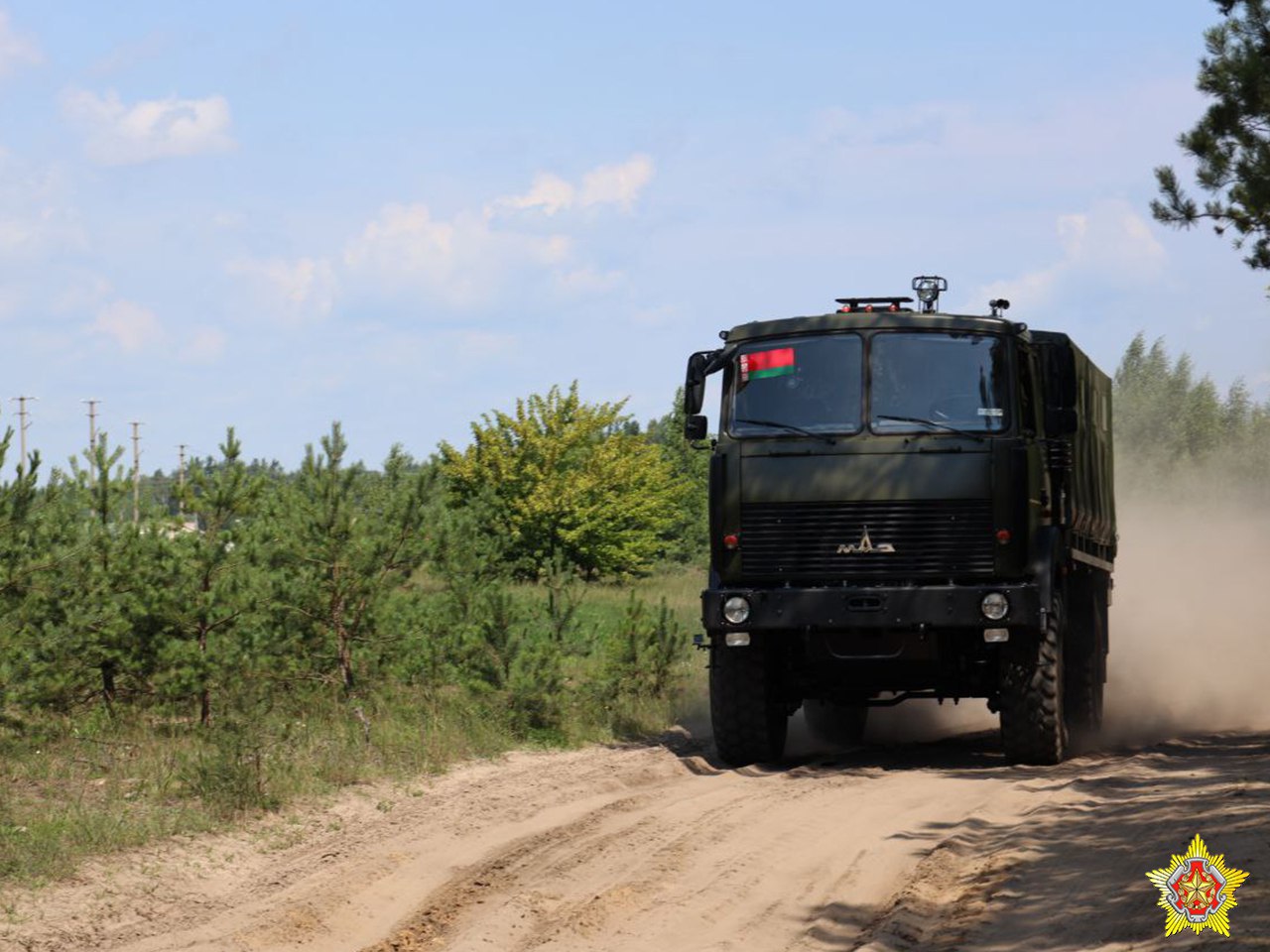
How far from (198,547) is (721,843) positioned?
6.06 meters

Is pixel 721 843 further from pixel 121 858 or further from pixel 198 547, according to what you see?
pixel 198 547

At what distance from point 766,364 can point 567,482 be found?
23.6 meters

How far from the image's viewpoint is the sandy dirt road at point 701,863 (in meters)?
7.54

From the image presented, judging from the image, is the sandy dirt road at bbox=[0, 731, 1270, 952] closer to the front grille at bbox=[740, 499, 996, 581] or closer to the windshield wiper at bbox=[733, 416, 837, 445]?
the front grille at bbox=[740, 499, 996, 581]

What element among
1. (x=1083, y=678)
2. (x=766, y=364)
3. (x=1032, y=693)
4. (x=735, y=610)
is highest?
(x=766, y=364)

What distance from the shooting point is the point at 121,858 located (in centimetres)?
923

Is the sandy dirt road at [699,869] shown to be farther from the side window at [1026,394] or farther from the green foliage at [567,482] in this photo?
the green foliage at [567,482]

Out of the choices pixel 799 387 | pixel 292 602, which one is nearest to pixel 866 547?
pixel 799 387

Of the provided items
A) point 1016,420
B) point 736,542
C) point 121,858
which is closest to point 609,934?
point 121,858

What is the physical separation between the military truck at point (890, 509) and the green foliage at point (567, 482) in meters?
22.8

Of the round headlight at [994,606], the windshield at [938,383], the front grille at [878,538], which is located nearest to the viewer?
the round headlight at [994,606]

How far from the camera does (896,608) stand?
1184 cm

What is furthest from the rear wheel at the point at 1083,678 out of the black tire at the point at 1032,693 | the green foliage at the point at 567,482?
the green foliage at the point at 567,482

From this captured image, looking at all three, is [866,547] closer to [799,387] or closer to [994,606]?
[994,606]
